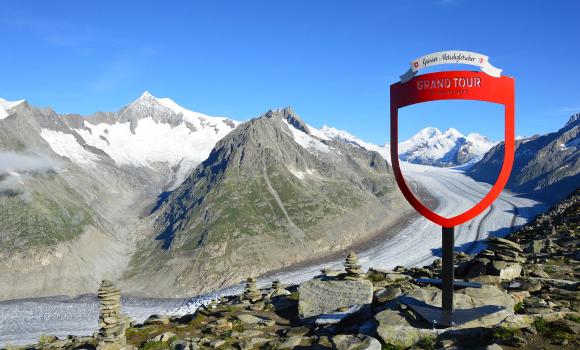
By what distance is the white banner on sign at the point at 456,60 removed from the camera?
20.7 m

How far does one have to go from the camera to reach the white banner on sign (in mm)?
20734

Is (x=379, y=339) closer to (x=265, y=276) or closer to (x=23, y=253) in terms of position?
(x=265, y=276)

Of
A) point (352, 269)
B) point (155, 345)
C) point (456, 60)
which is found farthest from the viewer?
point (352, 269)

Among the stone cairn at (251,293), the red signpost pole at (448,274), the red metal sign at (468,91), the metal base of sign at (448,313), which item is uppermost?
the red metal sign at (468,91)

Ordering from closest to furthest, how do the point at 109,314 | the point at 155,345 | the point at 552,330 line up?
the point at 552,330 → the point at 155,345 → the point at 109,314

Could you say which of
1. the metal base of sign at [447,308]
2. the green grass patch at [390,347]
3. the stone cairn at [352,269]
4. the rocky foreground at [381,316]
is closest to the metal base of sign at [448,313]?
the metal base of sign at [447,308]

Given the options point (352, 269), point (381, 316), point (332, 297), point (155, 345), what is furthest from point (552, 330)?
point (155, 345)

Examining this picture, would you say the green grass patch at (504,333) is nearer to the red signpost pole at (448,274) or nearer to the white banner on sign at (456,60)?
the red signpost pole at (448,274)

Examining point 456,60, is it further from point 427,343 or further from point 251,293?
point 251,293

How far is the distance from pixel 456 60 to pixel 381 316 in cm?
1340

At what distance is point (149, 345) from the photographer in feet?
90.6

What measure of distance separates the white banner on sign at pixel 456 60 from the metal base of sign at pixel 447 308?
26.1 feet

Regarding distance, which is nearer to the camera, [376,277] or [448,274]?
[448,274]

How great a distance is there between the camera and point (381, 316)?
76.4 feet
